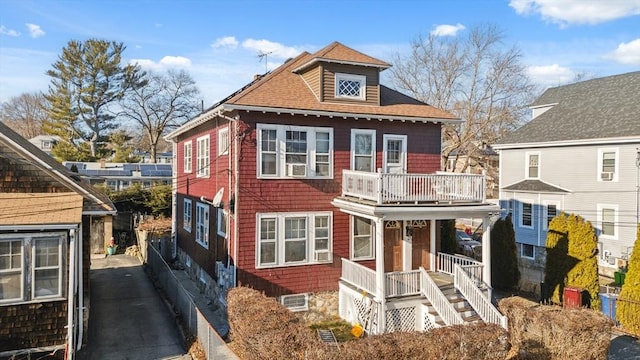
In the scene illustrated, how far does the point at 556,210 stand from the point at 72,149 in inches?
1770

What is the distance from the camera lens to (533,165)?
25.2 m

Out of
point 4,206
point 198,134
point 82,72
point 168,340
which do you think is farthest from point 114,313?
point 82,72

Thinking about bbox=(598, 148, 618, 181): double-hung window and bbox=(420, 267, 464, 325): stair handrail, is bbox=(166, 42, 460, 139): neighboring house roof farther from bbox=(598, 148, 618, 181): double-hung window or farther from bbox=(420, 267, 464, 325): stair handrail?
bbox=(598, 148, 618, 181): double-hung window

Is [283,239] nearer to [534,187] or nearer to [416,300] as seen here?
[416,300]

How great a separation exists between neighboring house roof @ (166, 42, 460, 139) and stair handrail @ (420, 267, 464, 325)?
5.80 metres

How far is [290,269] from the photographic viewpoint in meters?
14.4

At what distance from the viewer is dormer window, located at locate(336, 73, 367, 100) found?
1571 centimetres

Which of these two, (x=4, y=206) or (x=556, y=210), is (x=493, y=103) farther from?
(x=4, y=206)

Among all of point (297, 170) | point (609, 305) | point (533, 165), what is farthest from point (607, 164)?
point (297, 170)

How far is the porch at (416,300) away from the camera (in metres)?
13.1

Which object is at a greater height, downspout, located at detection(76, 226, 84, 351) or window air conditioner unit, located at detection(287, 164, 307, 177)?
window air conditioner unit, located at detection(287, 164, 307, 177)

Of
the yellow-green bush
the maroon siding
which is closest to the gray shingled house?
the yellow-green bush

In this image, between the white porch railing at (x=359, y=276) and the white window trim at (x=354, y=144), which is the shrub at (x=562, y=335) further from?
the white window trim at (x=354, y=144)

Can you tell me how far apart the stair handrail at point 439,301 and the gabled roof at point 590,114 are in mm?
13825
